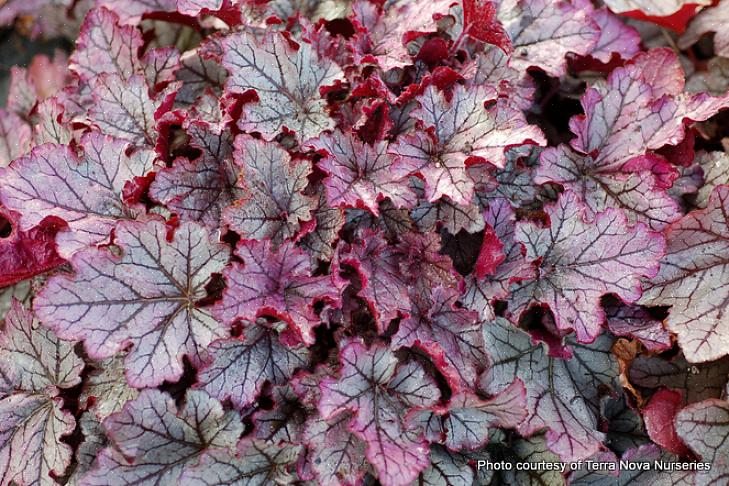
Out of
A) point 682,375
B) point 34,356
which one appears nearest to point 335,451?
point 34,356

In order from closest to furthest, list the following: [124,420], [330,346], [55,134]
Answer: [124,420], [330,346], [55,134]

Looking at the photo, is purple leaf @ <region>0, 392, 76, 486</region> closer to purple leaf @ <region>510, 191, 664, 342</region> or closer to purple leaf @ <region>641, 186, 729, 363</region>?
purple leaf @ <region>510, 191, 664, 342</region>

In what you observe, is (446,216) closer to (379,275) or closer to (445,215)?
(445,215)

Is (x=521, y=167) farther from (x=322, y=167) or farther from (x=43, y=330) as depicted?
(x=43, y=330)

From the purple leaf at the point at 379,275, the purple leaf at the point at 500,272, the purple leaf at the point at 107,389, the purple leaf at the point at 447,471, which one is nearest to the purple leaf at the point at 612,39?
the purple leaf at the point at 500,272

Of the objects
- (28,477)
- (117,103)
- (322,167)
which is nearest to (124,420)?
(28,477)

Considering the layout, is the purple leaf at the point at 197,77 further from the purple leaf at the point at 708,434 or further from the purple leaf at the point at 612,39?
the purple leaf at the point at 708,434
